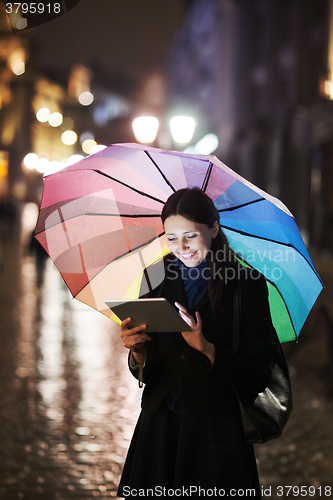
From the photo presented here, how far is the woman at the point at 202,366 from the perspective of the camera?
225 centimetres

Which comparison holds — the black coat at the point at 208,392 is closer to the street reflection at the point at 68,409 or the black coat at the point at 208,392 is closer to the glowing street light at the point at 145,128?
the street reflection at the point at 68,409

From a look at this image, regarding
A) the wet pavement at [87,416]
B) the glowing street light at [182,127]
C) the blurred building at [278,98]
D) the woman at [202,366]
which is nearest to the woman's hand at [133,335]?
the woman at [202,366]

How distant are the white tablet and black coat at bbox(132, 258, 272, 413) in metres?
0.27

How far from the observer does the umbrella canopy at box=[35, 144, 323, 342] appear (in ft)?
8.11

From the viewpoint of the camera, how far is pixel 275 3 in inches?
1118

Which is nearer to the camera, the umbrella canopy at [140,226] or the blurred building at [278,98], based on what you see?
the umbrella canopy at [140,226]

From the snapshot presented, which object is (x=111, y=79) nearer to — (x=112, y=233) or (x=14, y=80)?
(x=14, y=80)

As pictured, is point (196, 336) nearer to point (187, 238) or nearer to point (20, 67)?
point (187, 238)

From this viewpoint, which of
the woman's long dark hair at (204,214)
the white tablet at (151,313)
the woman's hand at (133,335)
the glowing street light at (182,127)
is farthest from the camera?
the glowing street light at (182,127)

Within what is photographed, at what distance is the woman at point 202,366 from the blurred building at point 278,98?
476 inches

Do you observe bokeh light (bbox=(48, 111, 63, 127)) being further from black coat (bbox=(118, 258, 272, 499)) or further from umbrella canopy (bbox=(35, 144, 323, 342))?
black coat (bbox=(118, 258, 272, 499))

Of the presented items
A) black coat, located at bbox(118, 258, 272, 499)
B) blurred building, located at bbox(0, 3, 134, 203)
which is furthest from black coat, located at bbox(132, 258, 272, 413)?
blurred building, located at bbox(0, 3, 134, 203)

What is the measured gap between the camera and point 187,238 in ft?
7.38

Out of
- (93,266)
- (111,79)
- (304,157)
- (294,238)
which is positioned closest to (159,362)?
(93,266)
